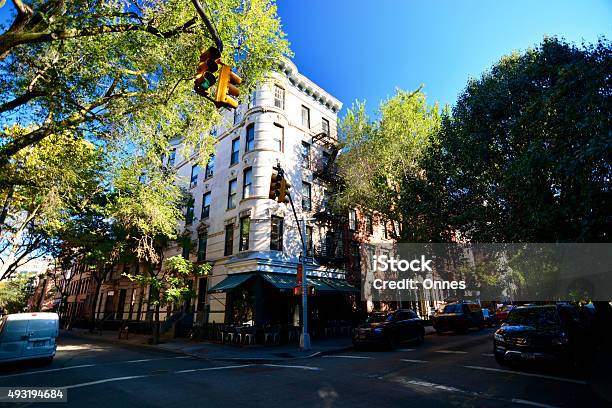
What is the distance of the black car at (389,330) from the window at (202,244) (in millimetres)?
13729

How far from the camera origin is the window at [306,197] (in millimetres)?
23219

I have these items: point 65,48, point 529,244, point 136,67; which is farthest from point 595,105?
point 65,48

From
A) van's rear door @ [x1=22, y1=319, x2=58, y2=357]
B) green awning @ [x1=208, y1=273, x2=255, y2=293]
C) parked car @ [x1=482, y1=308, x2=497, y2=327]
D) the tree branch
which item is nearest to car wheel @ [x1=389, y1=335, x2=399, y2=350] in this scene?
green awning @ [x1=208, y1=273, x2=255, y2=293]

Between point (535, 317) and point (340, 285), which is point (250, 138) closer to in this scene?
point (340, 285)

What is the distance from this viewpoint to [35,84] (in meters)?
9.19

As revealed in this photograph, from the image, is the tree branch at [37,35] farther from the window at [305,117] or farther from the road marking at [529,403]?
the window at [305,117]

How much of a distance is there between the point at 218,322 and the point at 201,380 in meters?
12.3

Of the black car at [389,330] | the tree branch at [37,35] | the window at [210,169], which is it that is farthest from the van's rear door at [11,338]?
the window at [210,169]

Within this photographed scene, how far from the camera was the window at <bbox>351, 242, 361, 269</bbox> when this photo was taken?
25.7 m

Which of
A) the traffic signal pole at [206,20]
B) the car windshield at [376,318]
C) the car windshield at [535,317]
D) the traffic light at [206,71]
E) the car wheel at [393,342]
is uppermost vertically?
the traffic signal pole at [206,20]

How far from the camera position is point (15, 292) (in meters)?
50.6

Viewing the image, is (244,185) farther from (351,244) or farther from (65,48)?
(65,48)

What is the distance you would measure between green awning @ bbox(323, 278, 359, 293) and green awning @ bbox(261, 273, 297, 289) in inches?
123

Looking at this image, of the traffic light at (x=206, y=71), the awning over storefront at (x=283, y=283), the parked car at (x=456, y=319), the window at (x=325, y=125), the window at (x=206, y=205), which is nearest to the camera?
the traffic light at (x=206, y=71)
